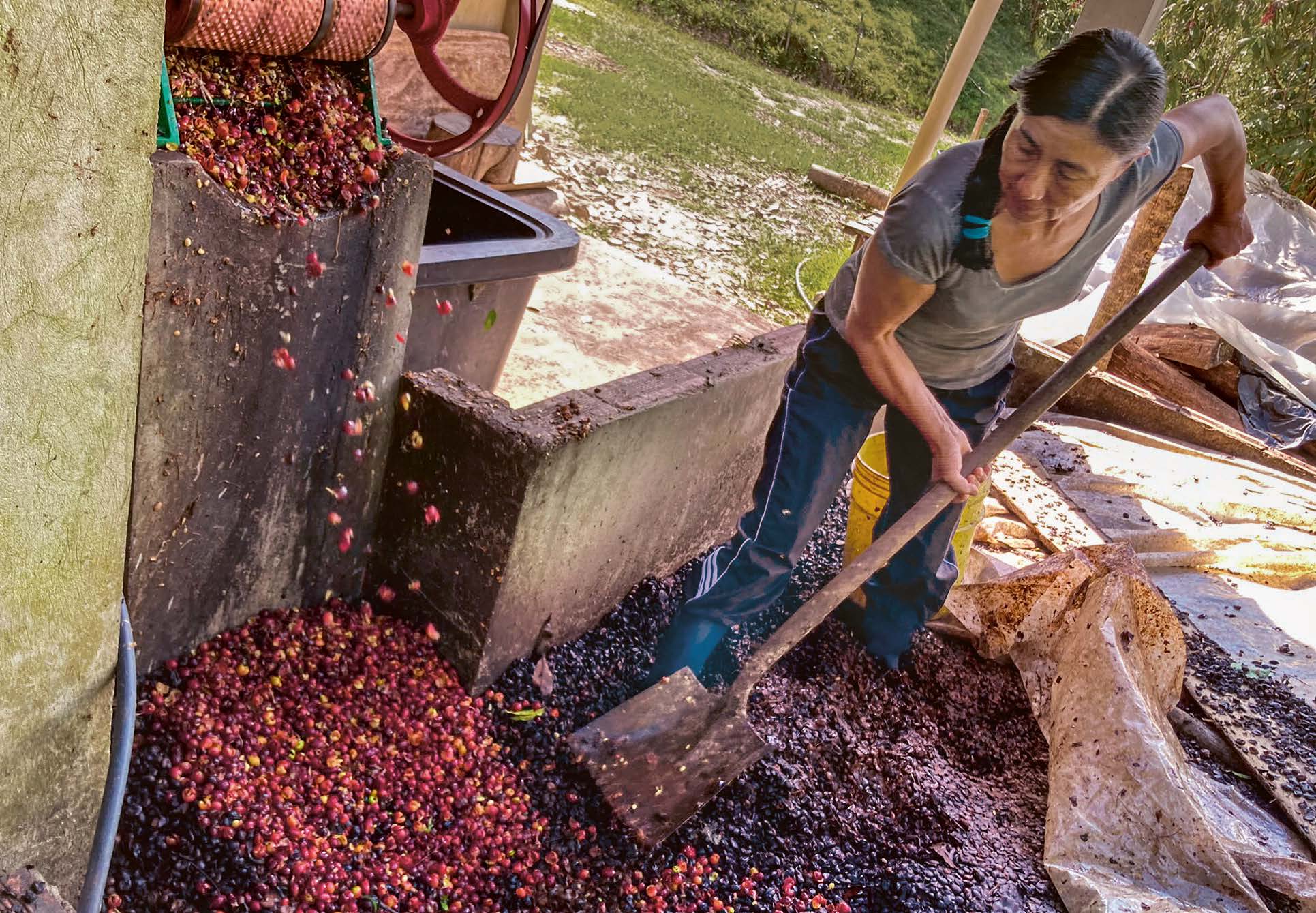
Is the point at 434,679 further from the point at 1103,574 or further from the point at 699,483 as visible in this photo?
the point at 1103,574

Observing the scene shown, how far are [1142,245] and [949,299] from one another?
10.8 feet

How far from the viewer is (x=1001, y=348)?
8.94 ft

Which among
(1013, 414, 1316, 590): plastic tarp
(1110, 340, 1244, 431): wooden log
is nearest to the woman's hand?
(1013, 414, 1316, 590): plastic tarp

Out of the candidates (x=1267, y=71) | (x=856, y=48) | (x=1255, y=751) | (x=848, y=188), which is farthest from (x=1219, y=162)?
(x=856, y=48)

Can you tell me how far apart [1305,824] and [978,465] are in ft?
4.56

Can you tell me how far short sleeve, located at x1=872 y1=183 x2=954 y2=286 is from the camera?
2098 millimetres

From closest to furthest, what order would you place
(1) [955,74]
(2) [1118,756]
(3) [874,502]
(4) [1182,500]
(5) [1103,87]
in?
(5) [1103,87] → (2) [1118,756] → (3) [874,502] → (1) [955,74] → (4) [1182,500]

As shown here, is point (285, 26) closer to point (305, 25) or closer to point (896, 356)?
point (305, 25)

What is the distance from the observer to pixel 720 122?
10.5 metres

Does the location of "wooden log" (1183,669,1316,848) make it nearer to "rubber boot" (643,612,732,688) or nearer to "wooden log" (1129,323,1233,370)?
"rubber boot" (643,612,732,688)

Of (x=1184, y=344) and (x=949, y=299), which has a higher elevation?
(x=949, y=299)

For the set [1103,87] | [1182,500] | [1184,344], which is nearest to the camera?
[1103,87]

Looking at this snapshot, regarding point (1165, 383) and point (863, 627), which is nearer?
point (863, 627)

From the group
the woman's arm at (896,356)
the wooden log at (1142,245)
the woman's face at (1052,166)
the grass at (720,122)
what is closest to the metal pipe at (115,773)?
the woman's arm at (896,356)
